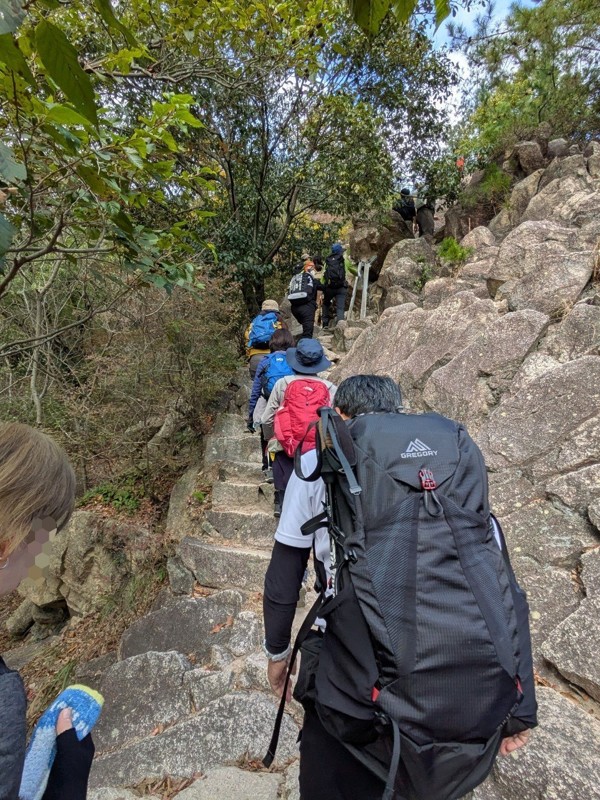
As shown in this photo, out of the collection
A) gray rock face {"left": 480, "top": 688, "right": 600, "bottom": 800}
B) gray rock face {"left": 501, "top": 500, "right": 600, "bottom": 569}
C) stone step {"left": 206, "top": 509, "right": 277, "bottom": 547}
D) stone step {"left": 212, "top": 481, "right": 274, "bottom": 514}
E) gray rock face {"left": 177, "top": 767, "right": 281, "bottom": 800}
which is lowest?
gray rock face {"left": 177, "top": 767, "right": 281, "bottom": 800}

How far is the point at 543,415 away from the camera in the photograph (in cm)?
396

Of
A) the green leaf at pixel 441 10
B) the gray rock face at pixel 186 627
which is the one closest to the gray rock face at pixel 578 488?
the gray rock face at pixel 186 627

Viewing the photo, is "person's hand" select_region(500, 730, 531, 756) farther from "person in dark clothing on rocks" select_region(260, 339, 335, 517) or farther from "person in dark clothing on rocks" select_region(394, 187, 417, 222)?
"person in dark clothing on rocks" select_region(394, 187, 417, 222)

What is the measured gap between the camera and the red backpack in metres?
3.32

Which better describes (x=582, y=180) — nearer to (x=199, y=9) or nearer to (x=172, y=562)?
(x=199, y=9)

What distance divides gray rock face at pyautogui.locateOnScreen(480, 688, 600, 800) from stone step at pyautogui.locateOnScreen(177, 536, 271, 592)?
2.68 m

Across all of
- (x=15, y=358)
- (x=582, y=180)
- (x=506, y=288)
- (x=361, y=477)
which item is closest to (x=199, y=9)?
(x=361, y=477)

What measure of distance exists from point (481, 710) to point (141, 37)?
8.90 metres

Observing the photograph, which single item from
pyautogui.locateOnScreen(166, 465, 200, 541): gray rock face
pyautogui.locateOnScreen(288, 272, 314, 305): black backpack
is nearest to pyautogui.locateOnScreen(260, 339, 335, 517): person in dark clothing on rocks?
pyautogui.locateOnScreen(166, 465, 200, 541): gray rock face

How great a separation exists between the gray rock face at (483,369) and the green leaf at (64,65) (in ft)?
14.3

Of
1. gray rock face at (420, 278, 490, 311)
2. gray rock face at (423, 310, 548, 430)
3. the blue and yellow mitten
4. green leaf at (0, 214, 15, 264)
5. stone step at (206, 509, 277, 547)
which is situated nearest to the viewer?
the blue and yellow mitten

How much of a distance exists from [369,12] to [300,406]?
2.42 meters

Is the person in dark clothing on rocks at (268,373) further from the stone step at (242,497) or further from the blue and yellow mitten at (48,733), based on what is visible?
the blue and yellow mitten at (48,733)

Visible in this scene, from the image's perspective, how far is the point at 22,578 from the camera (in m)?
0.96
